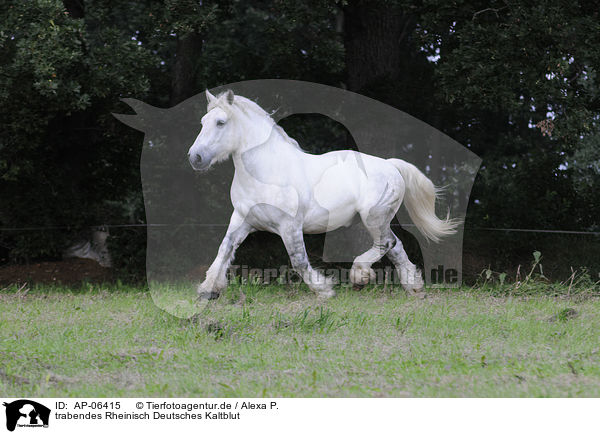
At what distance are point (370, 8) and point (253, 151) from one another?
14.0ft

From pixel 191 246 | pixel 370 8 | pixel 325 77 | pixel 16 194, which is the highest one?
pixel 370 8

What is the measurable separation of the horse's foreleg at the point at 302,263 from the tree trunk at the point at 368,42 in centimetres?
398

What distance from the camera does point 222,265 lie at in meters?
7.06

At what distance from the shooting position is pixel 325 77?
10.7 meters

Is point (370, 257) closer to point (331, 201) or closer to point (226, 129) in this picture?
point (331, 201)

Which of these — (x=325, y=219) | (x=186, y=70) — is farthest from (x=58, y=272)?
(x=325, y=219)

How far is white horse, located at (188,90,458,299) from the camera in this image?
7000mm

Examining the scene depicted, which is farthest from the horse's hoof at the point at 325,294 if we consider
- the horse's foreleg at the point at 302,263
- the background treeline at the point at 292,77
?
the background treeline at the point at 292,77

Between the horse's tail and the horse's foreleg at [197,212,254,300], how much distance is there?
82.0 inches

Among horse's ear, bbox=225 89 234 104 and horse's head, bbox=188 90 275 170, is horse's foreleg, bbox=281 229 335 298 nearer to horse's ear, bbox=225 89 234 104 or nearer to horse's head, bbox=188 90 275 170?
horse's head, bbox=188 90 275 170

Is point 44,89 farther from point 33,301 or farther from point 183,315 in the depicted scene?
point 183,315
